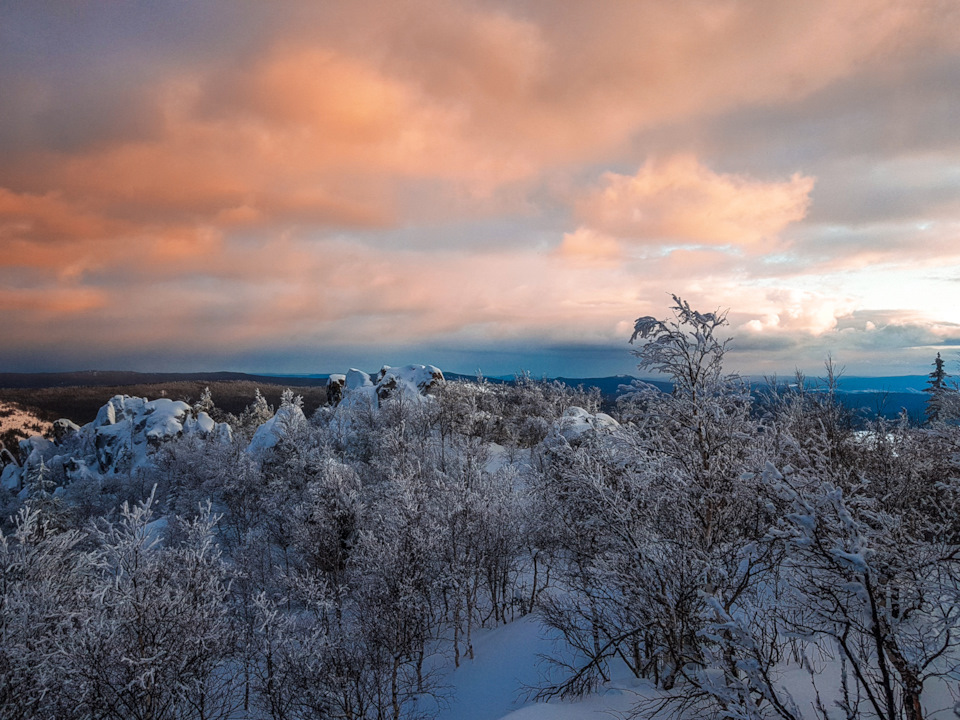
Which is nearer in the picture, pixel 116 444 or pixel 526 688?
pixel 526 688

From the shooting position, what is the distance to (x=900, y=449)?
19.7 m

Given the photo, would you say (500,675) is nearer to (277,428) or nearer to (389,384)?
(277,428)

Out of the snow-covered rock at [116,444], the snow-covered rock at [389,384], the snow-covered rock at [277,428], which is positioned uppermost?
the snow-covered rock at [389,384]

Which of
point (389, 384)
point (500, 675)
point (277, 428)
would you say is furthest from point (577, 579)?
point (389, 384)

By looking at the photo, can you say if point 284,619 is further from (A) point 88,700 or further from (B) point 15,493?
(B) point 15,493

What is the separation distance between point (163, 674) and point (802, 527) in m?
18.9

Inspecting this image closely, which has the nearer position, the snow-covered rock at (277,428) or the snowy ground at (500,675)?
the snowy ground at (500,675)

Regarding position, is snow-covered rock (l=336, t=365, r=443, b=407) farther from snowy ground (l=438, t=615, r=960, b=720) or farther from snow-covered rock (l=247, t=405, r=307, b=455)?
snowy ground (l=438, t=615, r=960, b=720)

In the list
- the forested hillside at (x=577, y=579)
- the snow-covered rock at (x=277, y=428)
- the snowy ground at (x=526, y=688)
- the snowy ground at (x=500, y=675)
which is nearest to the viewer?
the forested hillside at (x=577, y=579)

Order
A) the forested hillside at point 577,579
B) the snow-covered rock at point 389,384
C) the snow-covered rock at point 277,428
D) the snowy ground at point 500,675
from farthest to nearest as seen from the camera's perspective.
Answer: the snow-covered rock at point 389,384, the snow-covered rock at point 277,428, the snowy ground at point 500,675, the forested hillside at point 577,579

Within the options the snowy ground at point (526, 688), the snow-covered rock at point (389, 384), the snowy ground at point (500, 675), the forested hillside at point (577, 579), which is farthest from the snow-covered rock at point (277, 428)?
the snowy ground at point (500, 675)

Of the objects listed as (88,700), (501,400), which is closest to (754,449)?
(88,700)

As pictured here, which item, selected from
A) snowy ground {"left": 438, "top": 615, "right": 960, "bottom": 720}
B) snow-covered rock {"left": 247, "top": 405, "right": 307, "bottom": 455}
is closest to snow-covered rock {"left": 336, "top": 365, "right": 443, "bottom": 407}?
snow-covered rock {"left": 247, "top": 405, "right": 307, "bottom": 455}

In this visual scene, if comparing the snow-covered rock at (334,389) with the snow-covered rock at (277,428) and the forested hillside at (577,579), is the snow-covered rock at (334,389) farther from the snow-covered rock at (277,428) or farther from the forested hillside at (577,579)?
the forested hillside at (577,579)
